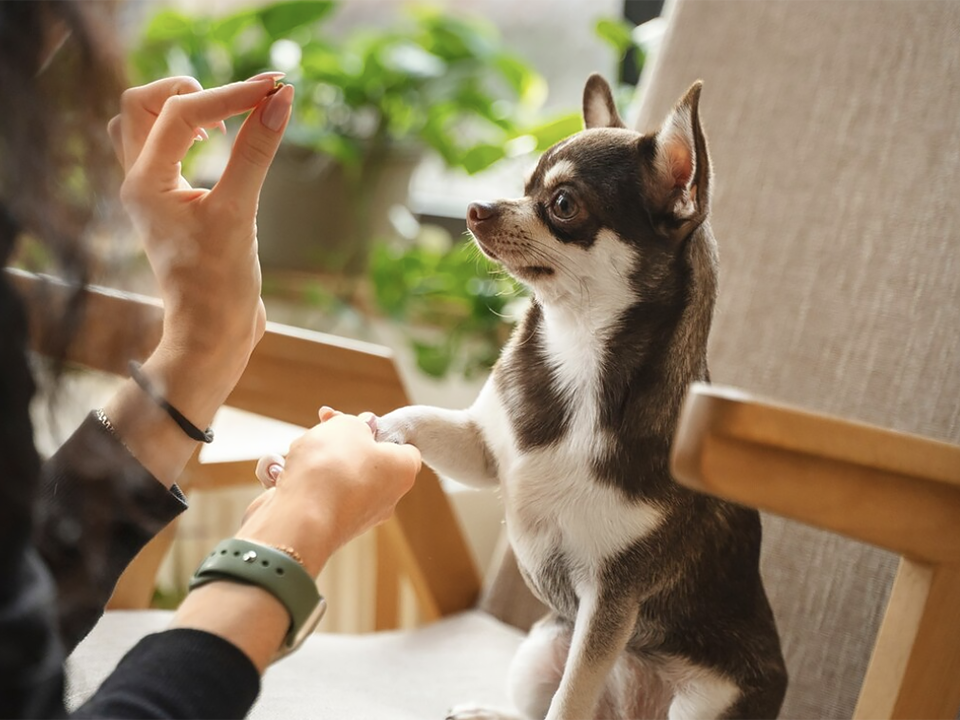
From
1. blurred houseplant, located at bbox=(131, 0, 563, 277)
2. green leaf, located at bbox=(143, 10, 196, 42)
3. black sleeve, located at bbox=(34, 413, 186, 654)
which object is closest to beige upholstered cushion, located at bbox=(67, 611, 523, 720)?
black sleeve, located at bbox=(34, 413, 186, 654)

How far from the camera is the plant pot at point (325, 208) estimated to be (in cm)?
188

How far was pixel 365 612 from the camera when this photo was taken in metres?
1.42

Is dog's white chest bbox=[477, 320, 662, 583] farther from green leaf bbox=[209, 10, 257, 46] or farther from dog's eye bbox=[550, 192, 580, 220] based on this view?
green leaf bbox=[209, 10, 257, 46]

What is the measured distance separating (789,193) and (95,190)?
812 mm

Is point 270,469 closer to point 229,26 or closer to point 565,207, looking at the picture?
point 565,207

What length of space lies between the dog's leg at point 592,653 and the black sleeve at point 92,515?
31 cm

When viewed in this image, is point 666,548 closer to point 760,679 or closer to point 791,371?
point 760,679

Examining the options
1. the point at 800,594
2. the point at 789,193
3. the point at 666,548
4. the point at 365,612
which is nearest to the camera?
the point at 666,548

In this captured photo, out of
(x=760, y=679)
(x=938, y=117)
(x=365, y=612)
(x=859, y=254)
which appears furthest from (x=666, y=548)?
(x=365, y=612)

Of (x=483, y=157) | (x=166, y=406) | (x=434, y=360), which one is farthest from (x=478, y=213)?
(x=434, y=360)

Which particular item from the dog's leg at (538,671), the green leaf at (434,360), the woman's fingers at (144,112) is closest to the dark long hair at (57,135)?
the woman's fingers at (144,112)

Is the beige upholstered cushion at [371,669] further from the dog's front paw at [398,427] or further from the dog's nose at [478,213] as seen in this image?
the dog's nose at [478,213]

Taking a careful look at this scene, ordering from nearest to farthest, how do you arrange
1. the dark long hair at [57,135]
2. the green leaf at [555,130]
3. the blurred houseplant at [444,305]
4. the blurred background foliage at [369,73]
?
the dark long hair at [57,135] < the green leaf at [555,130] < the blurred houseplant at [444,305] < the blurred background foliage at [369,73]

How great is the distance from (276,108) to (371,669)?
23.5 inches
